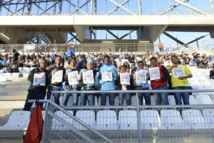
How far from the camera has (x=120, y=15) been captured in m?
21.2

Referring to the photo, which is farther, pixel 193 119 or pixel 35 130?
pixel 193 119

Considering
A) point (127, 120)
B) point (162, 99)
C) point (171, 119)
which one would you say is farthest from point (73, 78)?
point (171, 119)

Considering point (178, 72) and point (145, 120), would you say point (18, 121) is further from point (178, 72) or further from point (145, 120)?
point (178, 72)

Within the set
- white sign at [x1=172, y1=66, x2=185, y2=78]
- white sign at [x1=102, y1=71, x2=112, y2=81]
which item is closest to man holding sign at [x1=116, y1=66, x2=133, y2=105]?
white sign at [x1=102, y1=71, x2=112, y2=81]

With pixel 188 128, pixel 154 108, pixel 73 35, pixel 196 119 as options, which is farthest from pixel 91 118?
pixel 73 35

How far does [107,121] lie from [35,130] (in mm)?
1292

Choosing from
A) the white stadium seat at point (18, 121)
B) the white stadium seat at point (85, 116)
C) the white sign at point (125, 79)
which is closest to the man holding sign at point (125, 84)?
the white sign at point (125, 79)

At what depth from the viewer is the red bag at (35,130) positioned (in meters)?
2.58

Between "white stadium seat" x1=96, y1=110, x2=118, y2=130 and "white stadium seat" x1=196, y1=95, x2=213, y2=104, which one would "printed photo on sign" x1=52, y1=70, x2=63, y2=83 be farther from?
"white stadium seat" x1=196, y1=95, x2=213, y2=104

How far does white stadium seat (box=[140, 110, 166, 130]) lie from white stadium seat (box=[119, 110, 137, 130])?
167 millimetres

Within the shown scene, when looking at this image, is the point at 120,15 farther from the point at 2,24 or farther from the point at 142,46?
the point at 2,24

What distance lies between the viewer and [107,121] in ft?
10.6

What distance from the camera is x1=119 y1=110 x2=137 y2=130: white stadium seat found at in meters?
3.22

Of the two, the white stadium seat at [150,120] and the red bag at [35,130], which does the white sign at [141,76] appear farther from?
the red bag at [35,130]
